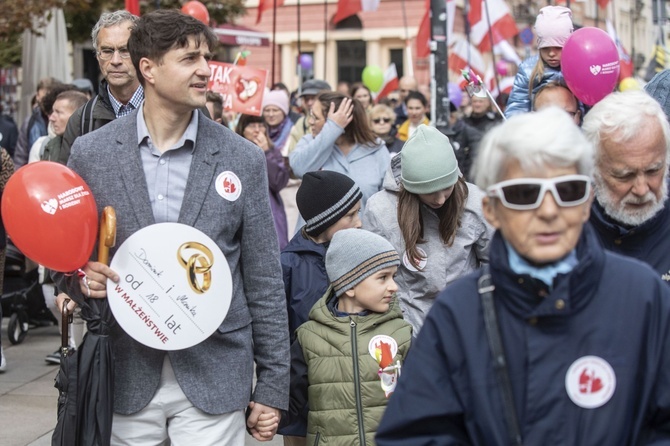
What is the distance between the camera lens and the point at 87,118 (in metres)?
5.23

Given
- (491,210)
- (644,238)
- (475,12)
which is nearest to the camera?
(491,210)

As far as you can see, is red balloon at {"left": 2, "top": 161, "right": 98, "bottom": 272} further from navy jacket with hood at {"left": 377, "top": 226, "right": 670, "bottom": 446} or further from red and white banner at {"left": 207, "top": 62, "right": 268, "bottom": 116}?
red and white banner at {"left": 207, "top": 62, "right": 268, "bottom": 116}

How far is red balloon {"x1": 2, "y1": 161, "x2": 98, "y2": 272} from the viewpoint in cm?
A: 369

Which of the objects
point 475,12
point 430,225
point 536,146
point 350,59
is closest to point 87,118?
point 430,225

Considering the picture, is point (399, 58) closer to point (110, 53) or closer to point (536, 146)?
point (110, 53)

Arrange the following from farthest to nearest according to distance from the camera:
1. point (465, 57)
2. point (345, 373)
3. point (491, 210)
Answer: point (465, 57), point (345, 373), point (491, 210)

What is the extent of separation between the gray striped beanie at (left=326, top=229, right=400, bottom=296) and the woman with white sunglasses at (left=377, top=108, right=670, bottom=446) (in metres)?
1.95

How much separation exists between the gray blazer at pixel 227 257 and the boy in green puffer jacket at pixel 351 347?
34cm

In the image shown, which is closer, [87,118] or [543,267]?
[543,267]

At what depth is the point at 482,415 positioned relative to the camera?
8.06ft

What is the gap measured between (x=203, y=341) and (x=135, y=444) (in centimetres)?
40

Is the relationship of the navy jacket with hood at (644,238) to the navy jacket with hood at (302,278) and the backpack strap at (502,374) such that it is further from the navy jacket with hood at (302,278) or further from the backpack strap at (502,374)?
the navy jacket with hood at (302,278)

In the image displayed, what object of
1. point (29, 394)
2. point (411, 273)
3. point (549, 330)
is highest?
point (549, 330)

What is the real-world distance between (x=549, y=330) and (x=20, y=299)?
7896mm
